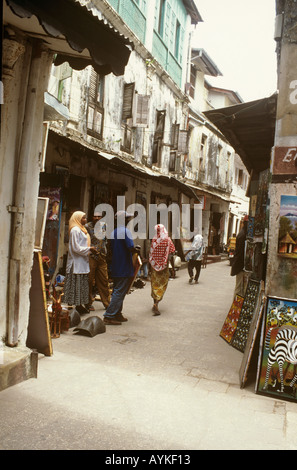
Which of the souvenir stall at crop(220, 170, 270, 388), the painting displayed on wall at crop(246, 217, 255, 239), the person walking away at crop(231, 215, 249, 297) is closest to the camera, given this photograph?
the souvenir stall at crop(220, 170, 270, 388)

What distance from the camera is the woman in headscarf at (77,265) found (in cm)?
745

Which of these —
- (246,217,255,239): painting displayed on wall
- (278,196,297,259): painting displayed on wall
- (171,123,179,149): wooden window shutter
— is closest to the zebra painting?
(278,196,297,259): painting displayed on wall

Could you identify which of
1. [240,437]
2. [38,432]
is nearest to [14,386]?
[38,432]

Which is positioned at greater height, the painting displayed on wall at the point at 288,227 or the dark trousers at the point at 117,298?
the painting displayed on wall at the point at 288,227

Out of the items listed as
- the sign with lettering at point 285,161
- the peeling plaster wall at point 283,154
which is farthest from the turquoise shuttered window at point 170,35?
the sign with lettering at point 285,161

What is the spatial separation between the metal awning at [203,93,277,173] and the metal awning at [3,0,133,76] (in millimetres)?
1971

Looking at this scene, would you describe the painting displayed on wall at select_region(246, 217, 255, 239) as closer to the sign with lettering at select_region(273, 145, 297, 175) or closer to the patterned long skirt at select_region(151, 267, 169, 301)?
the sign with lettering at select_region(273, 145, 297, 175)

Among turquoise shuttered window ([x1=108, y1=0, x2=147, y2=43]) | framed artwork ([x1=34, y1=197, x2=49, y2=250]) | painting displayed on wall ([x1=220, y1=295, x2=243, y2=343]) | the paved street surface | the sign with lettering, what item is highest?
turquoise shuttered window ([x1=108, y1=0, x2=147, y2=43])

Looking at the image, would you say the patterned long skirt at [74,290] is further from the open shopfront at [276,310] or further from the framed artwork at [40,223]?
the open shopfront at [276,310]

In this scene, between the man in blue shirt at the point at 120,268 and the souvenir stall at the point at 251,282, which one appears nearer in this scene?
the souvenir stall at the point at 251,282

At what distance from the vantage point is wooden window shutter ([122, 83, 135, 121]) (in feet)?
44.7

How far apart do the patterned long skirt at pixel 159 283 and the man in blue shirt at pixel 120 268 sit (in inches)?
45.2

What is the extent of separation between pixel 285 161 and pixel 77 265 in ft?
13.1

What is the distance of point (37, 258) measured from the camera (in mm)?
5223
